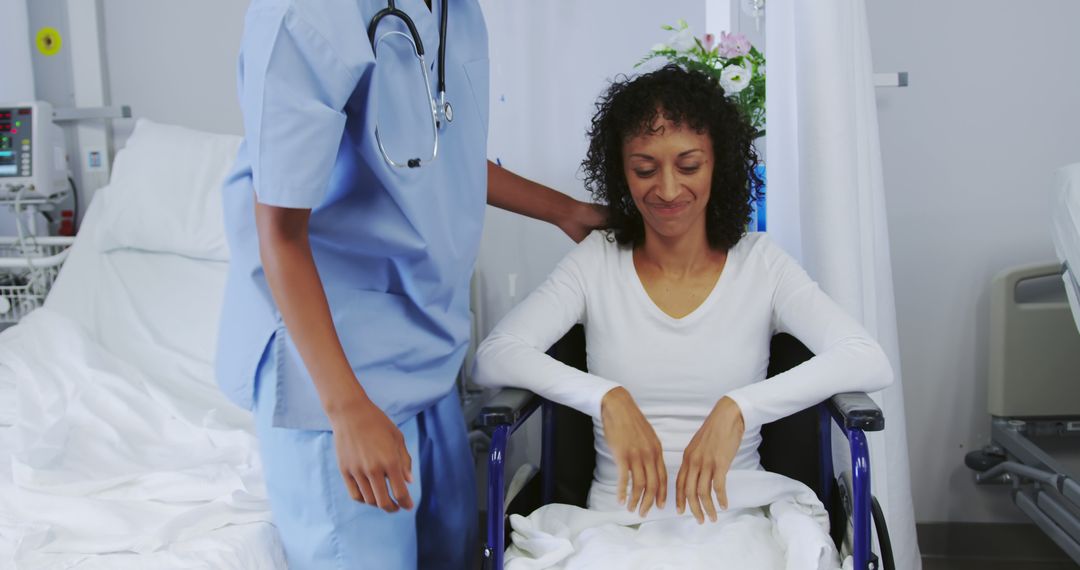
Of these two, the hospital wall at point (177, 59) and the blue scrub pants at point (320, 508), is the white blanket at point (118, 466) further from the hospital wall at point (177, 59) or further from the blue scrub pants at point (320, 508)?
the hospital wall at point (177, 59)

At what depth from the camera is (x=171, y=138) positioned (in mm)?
2176

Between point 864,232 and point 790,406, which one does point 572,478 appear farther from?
point 864,232

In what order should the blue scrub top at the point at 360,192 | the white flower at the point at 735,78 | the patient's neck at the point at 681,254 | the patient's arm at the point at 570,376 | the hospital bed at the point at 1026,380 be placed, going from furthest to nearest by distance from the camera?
the hospital bed at the point at 1026,380
the white flower at the point at 735,78
the patient's neck at the point at 681,254
the patient's arm at the point at 570,376
the blue scrub top at the point at 360,192

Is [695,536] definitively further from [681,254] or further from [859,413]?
[681,254]

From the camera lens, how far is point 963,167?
2.01 metres

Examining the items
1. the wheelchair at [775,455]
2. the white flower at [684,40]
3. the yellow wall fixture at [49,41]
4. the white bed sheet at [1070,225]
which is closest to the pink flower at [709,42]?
the white flower at [684,40]

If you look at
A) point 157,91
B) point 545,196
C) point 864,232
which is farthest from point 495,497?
point 157,91

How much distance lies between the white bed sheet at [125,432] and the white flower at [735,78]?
1087 mm

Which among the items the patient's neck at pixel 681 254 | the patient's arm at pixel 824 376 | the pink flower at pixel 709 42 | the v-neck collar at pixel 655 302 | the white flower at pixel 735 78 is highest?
the pink flower at pixel 709 42

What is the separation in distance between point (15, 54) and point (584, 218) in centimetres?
182

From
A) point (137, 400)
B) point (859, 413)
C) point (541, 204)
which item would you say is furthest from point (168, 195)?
point (859, 413)

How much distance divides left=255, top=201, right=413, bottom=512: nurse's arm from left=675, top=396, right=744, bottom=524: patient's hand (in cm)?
38

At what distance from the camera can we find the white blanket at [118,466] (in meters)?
1.19

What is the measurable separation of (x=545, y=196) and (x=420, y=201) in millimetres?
493
